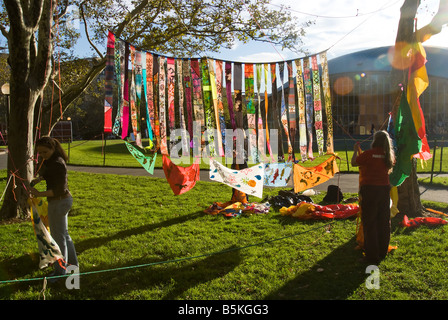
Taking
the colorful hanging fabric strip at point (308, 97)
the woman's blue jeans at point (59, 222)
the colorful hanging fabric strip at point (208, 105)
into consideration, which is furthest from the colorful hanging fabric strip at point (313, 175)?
the woman's blue jeans at point (59, 222)

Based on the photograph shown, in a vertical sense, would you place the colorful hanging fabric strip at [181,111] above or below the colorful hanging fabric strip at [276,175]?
above

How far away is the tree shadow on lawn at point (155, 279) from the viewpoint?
3965 millimetres

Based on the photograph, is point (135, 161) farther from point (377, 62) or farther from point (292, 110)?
point (377, 62)

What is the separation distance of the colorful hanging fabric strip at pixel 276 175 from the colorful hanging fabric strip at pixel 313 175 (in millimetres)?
295

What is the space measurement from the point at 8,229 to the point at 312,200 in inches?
257

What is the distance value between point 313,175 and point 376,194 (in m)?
2.68

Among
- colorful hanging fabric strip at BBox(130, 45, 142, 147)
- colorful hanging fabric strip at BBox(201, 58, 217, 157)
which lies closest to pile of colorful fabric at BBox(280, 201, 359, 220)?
colorful hanging fabric strip at BBox(201, 58, 217, 157)

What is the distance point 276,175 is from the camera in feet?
23.2

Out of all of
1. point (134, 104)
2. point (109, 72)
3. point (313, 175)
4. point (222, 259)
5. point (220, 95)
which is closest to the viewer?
point (222, 259)

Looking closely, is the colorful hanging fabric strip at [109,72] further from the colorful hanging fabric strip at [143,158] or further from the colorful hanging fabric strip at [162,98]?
the colorful hanging fabric strip at [162,98]

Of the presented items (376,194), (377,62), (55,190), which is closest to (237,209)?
(376,194)

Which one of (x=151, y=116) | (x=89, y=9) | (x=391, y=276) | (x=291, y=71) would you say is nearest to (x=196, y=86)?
(x=151, y=116)

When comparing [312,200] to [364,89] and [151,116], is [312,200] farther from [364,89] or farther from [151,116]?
[364,89]

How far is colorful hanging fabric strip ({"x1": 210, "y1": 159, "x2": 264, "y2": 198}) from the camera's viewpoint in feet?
20.6
